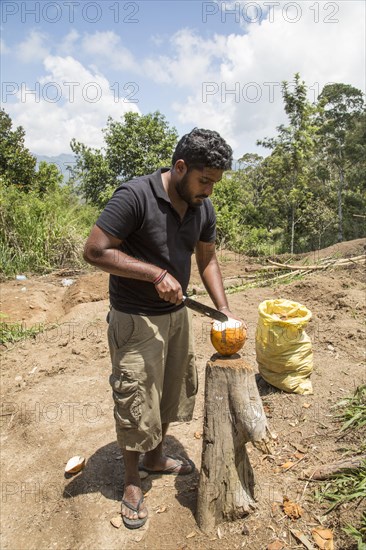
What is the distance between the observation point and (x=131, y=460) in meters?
2.28

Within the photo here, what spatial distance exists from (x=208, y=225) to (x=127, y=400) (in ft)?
3.57

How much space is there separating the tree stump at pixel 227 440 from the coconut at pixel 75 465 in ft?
3.20

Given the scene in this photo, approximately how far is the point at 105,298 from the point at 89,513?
15.3ft

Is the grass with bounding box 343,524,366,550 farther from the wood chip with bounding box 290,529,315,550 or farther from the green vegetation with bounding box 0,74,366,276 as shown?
the green vegetation with bounding box 0,74,366,276

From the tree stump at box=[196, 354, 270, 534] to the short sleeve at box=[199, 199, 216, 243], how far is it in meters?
0.72

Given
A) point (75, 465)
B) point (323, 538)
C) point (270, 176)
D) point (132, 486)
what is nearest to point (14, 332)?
point (75, 465)

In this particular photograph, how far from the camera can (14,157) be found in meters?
12.9

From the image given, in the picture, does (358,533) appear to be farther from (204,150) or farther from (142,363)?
(204,150)

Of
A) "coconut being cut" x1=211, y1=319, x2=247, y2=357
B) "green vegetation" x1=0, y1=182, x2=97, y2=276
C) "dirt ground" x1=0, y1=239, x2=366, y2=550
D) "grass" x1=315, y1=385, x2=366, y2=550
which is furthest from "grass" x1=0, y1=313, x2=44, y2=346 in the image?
"grass" x1=315, y1=385, x2=366, y2=550

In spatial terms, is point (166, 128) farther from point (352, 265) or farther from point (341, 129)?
point (352, 265)

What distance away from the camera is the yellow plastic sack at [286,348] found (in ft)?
10.6

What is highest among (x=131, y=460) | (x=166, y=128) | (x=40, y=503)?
(x=166, y=128)

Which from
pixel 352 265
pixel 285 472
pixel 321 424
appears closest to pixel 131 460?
pixel 285 472

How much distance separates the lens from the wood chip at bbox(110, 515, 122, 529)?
224cm
